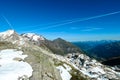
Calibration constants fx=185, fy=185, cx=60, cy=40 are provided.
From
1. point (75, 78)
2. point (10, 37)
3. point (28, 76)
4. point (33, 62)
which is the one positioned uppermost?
point (10, 37)

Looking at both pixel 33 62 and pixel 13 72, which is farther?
pixel 33 62

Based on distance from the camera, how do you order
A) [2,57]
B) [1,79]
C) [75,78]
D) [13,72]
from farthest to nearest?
[75,78]
[2,57]
[13,72]
[1,79]

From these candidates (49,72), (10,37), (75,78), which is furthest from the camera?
(10,37)

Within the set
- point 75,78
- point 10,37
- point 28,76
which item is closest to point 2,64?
point 28,76

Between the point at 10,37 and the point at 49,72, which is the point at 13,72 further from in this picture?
the point at 10,37

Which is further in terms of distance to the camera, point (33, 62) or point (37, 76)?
point (33, 62)

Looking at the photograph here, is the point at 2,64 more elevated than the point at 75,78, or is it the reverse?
the point at 2,64

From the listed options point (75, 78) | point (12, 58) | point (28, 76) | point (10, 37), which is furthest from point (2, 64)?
point (10, 37)

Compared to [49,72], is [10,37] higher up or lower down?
higher up

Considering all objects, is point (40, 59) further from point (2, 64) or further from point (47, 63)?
point (2, 64)
